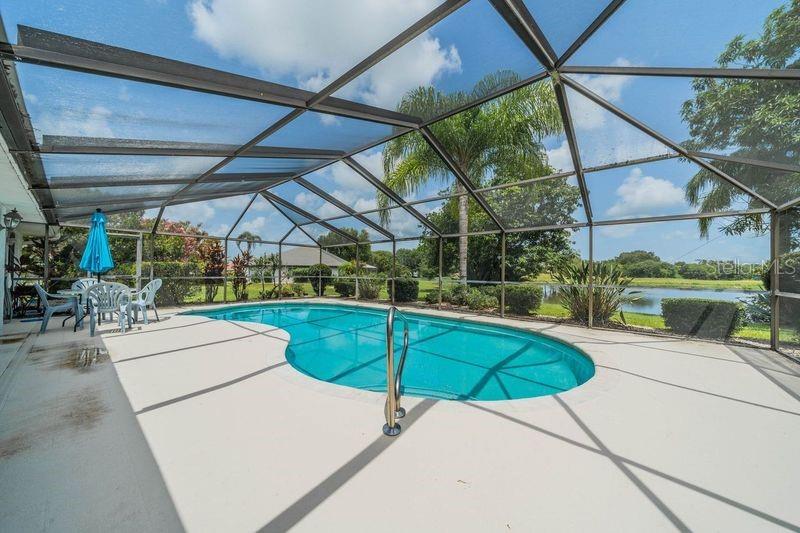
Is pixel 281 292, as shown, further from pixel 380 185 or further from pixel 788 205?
pixel 788 205

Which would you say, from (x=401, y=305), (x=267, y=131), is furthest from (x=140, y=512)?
(x=401, y=305)

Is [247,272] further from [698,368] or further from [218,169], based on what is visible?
[698,368]

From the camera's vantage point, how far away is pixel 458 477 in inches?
79.7

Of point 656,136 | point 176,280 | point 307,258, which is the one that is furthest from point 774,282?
point 307,258

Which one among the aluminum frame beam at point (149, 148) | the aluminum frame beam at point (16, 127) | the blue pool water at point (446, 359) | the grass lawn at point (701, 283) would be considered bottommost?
the blue pool water at point (446, 359)

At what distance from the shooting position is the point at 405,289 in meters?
12.5

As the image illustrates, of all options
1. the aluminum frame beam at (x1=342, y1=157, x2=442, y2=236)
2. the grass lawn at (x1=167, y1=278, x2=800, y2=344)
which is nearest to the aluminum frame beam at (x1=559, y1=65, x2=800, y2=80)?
the grass lawn at (x1=167, y1=278, x2=800, y2=344)

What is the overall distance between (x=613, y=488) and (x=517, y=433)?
73 centimetres

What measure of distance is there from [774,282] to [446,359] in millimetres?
5793

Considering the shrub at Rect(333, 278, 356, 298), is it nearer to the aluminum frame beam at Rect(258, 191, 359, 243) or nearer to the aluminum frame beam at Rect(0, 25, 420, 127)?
the aluminum frame beam at Rect(258, 191, 359, 243)

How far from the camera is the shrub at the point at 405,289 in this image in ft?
41.0

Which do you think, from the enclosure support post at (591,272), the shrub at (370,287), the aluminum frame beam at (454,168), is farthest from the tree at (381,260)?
the enclosure support post at (591,272)

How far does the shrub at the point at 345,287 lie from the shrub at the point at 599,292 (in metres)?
8.64

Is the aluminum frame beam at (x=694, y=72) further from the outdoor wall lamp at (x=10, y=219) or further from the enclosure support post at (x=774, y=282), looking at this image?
the outdoor wall lamp at (x=10, y=219)
